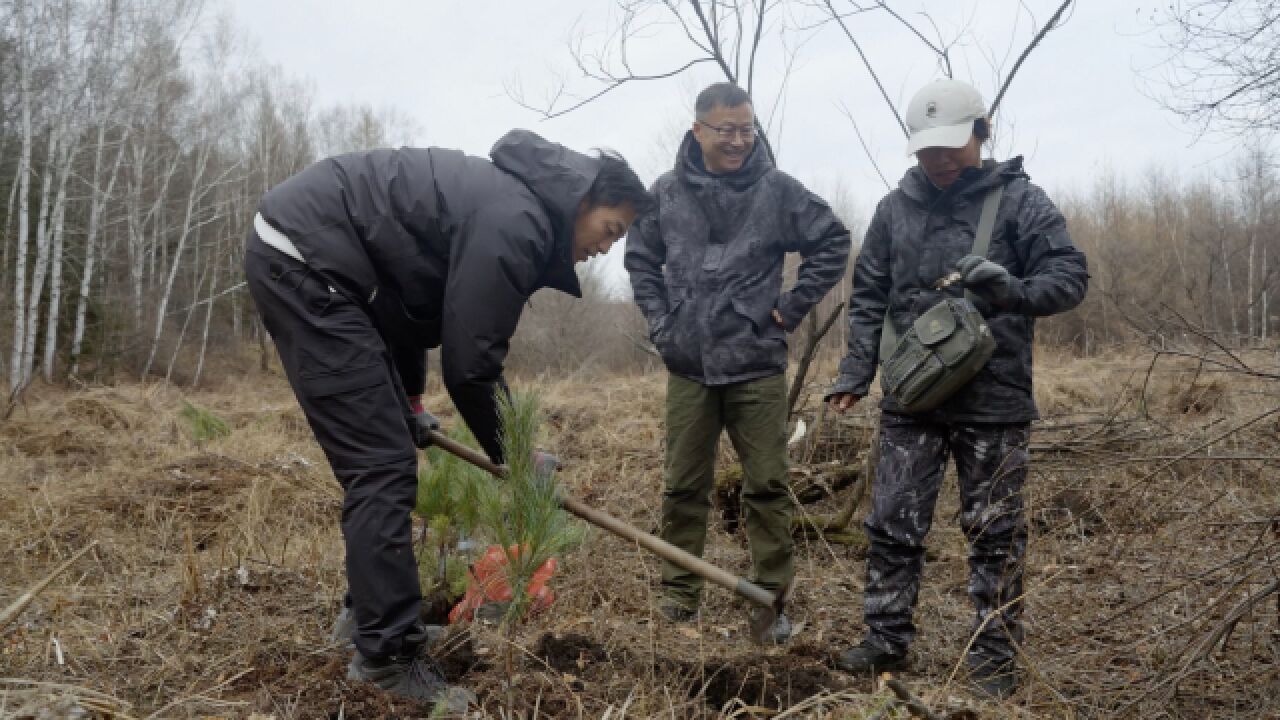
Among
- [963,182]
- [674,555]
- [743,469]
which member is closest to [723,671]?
[674,555]

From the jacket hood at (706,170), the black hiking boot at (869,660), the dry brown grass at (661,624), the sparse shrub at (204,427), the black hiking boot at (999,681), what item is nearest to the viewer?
the dry brown grass at (661,624)

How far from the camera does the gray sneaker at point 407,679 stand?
7.60ft

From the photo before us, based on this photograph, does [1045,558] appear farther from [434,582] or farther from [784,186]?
[434,582]

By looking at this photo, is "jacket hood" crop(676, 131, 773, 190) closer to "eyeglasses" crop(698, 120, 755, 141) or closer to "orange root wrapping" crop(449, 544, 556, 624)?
"eyeglasses" crop(698, 120, 755, 141)

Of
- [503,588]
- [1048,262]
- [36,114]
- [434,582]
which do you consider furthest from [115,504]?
[36,114]

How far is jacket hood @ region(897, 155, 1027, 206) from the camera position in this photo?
2.76 metres

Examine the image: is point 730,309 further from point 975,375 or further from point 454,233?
point 454,233

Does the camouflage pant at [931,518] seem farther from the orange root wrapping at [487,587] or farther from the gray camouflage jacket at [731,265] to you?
the orange root wrapping at [487,587]

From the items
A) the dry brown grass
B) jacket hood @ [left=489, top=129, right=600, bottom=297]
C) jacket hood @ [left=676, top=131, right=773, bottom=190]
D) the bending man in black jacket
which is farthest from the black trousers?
jacket hood @ [left=676, top=131, right=773, bottom=190]

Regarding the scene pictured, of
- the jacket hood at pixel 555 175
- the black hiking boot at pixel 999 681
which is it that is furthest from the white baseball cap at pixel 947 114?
the black hiking boot at pixel 999 681

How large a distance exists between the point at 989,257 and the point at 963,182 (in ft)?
0.89

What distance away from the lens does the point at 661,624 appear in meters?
3.13

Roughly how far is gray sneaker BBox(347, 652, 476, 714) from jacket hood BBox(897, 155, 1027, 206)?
7.00 feet

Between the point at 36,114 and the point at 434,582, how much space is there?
16.8m
